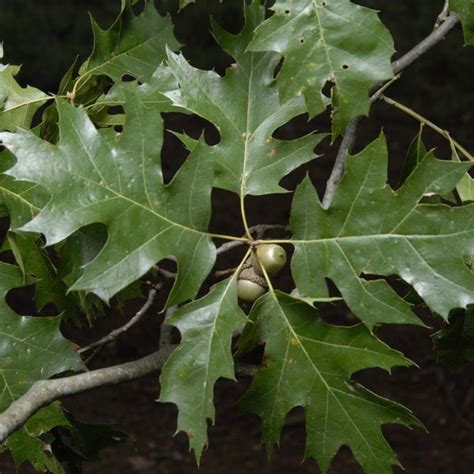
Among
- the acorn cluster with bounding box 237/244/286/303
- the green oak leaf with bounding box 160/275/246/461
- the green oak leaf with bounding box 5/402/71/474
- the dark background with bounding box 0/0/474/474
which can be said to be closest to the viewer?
the green oak leaf with bounding box 160/275/246/461

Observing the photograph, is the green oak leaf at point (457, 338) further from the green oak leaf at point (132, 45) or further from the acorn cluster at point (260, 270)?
the green oak leaf at point (132, 45)

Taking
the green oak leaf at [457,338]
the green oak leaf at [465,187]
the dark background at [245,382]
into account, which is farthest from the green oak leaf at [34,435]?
the dark background at [245,382]

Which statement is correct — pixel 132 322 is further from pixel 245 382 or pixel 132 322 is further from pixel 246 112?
pixel 245 382

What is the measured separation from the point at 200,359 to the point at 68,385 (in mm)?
176

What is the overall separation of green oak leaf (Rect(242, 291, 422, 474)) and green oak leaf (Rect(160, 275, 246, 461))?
42 mm

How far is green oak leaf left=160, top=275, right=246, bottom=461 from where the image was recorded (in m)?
1.18

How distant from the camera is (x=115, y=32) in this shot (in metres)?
1.54

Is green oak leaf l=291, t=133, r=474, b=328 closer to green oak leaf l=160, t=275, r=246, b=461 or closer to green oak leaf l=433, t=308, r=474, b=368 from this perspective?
green oak leaf l=160, t=275, r=246, b=461

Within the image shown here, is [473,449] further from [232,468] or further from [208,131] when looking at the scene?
[208,131]

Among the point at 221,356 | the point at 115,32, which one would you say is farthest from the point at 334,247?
the point at 115,32

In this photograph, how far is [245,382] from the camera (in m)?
4.42

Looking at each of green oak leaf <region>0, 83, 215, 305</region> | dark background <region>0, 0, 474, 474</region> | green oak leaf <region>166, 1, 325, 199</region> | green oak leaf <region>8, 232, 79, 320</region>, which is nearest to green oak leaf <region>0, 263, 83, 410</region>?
green oak leaf <region>8, 232, 79, 320</region>

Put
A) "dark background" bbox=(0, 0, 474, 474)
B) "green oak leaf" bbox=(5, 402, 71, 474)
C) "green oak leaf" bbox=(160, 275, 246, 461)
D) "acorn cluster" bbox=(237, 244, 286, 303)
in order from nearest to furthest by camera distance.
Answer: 1. "green oak leaf" bbox=(160, 275, 246, 461)
2. "acorn cluster" bbox=(237, 244, 286, 303)
3. "green oak leaf" bbox=(5, 402, 71, 474)
4. "dark background" bbox=(0, 0, 474, 474)

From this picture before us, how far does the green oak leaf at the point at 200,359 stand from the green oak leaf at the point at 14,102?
0.46 metres
